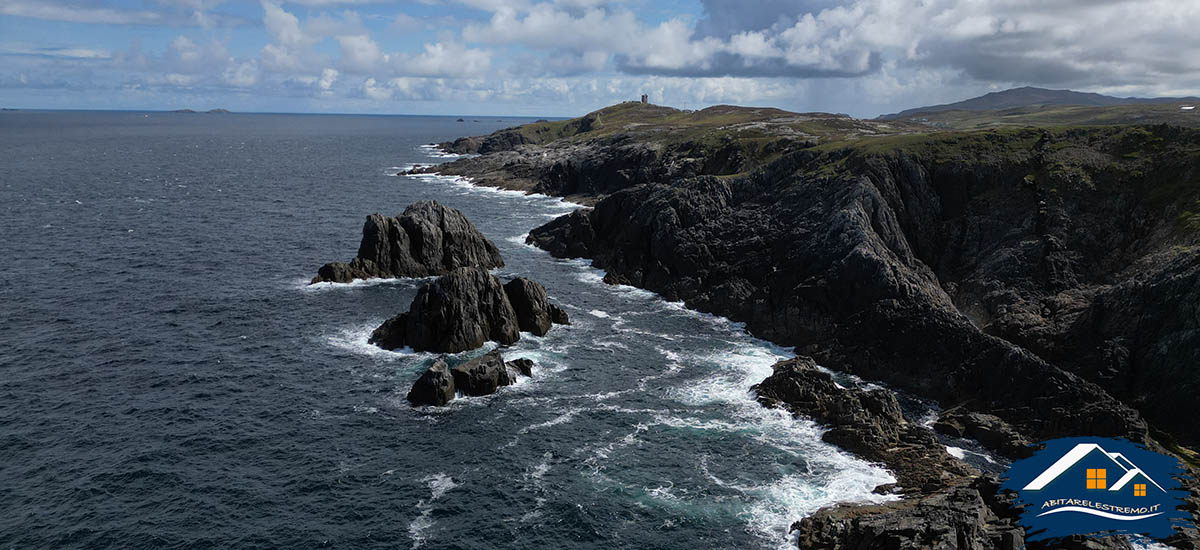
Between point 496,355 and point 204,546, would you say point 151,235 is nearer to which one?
point 496,355

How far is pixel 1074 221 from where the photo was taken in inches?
3223

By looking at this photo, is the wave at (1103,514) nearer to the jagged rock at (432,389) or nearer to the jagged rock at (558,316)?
Answer: the jagged rock at (432,389)

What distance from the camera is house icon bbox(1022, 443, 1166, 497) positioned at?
37000mm

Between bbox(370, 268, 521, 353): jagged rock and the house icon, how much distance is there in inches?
2081

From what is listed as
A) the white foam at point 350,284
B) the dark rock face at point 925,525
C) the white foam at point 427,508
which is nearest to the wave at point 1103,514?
the dark rock face at point 925,525

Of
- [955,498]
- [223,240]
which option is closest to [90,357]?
[223,240]

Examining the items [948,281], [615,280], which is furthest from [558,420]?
[948,281]

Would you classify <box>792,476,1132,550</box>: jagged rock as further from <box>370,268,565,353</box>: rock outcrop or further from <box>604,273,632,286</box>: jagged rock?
<box>604,273,632,286</box>: jagged rock

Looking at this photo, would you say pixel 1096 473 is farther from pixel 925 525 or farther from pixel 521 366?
pixel 521 366

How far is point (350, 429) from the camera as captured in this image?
5703 centimetres

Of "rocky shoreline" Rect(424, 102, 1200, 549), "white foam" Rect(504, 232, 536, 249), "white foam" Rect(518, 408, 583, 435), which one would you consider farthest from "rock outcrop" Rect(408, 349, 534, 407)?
"white foam" Rect(504, 232, 536, 249)

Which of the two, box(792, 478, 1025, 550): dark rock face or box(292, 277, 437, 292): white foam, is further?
box(292, 277, 437, 292): white foam

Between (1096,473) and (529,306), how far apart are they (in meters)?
57.2

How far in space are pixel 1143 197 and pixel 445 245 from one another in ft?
297
